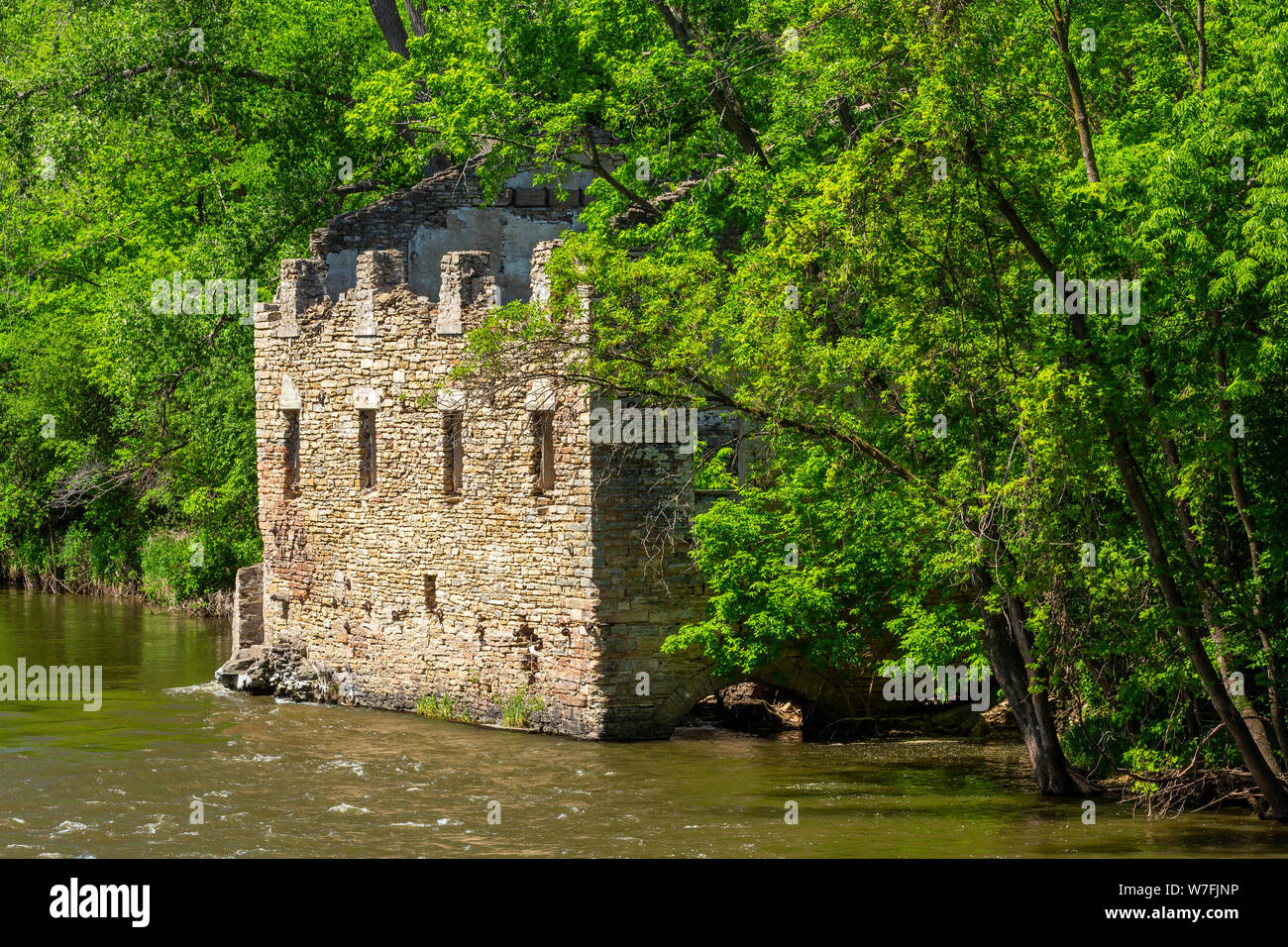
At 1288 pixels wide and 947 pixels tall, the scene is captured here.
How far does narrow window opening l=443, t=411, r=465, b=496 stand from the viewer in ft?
66.2

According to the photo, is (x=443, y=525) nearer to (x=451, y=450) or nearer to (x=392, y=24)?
(x=451, y=450)

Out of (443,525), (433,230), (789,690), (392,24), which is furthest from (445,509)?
(392,24)

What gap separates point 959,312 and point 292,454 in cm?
1125

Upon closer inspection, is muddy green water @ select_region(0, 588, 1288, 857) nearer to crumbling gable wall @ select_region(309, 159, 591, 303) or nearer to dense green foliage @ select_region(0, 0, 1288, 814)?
dense green foliage @ select_region(0, 0, 1288, 814)

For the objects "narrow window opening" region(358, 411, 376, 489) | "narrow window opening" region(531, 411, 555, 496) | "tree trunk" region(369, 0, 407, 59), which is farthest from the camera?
"tree trunk" region(369, 0, 407, 59)

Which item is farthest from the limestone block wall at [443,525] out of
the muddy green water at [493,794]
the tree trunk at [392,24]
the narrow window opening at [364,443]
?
the tree trunk at [392,24]

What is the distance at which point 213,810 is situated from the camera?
1611 cm

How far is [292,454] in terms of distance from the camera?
2327 cm

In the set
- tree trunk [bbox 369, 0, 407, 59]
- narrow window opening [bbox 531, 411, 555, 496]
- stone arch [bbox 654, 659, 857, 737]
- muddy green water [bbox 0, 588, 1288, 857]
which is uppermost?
tree trunk [bbox 369, 0, 407, 59]

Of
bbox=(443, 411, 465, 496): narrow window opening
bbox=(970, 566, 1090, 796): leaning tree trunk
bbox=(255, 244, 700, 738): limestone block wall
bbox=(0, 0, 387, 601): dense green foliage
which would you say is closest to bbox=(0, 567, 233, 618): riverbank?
bbox=(0, 0, 387, 601): dense green foliage

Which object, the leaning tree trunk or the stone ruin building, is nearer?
the leaning tree trunk

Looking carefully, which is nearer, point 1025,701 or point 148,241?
point 1025,701

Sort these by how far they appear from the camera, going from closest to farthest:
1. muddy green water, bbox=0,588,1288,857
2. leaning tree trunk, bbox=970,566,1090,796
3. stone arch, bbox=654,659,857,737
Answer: muddy green water, bbox=0,588,1288,857, leaning tree trunk, bbox=970,566,1090,796, stone arch, bbox=654,659,857,737

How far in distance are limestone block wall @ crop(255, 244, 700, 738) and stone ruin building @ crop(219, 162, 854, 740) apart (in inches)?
1.0
